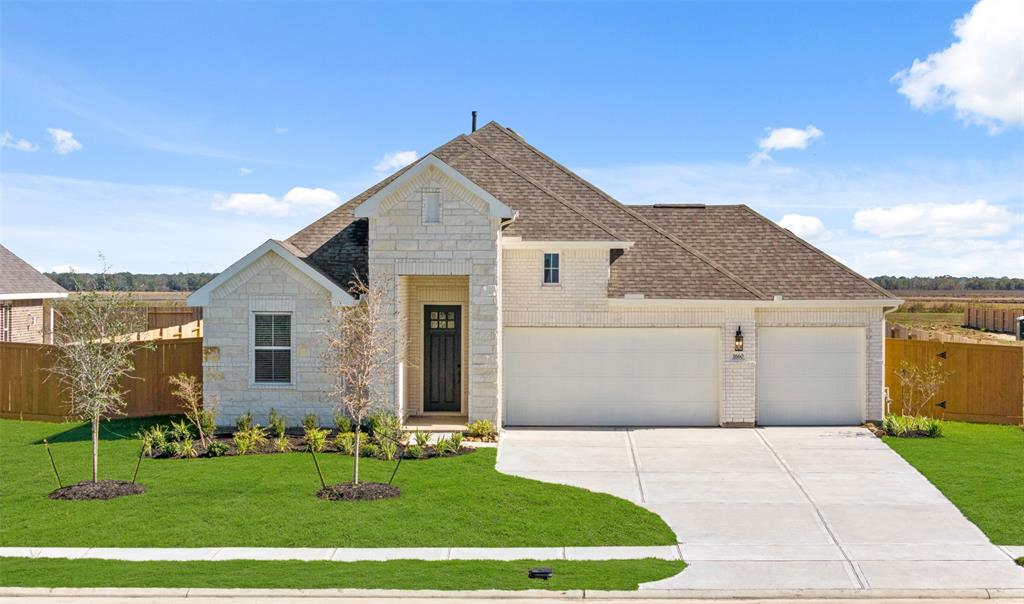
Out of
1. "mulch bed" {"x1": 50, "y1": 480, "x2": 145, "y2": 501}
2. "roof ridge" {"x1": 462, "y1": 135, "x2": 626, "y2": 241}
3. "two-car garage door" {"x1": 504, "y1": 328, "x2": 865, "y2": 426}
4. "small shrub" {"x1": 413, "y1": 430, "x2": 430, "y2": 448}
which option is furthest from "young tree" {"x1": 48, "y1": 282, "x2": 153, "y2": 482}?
"roof ridge" {"x1": 462, "y1": 135, "x2": 626, "y2": 241}

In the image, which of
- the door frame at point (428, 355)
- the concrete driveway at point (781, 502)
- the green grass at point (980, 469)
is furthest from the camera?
the door frame at point (428, 355)

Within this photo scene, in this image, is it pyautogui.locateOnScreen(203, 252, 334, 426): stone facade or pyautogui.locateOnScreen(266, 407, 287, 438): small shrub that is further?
pyautogui.locateOnScreen(203, 252, 334, 426): stone facade

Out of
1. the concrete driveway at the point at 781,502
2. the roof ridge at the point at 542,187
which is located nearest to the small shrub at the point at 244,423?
the concrete driveway at the point at 781,502

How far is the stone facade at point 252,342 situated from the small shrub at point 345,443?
5.70 ft

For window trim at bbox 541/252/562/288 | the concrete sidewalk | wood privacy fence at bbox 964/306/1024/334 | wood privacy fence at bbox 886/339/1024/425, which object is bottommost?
the concrete sidewalk

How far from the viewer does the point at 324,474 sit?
49.7ft

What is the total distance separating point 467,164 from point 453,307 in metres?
3.90

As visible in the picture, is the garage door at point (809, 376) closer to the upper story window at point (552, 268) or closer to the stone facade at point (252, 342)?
the upper story window at point (552, 268)

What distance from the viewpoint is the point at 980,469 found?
622 inches

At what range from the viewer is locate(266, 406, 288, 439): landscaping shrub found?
18359mm

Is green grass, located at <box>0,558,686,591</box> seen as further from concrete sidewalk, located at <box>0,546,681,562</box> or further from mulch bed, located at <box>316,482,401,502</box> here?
mulch bed, located at <box>316,482,401,502</box>

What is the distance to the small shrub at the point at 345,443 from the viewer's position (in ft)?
55.3

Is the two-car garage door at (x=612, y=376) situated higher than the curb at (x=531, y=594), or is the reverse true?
the two-car garage door at (x=612, y=376)

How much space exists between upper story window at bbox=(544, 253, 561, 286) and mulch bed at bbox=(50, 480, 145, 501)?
9.87 meters
